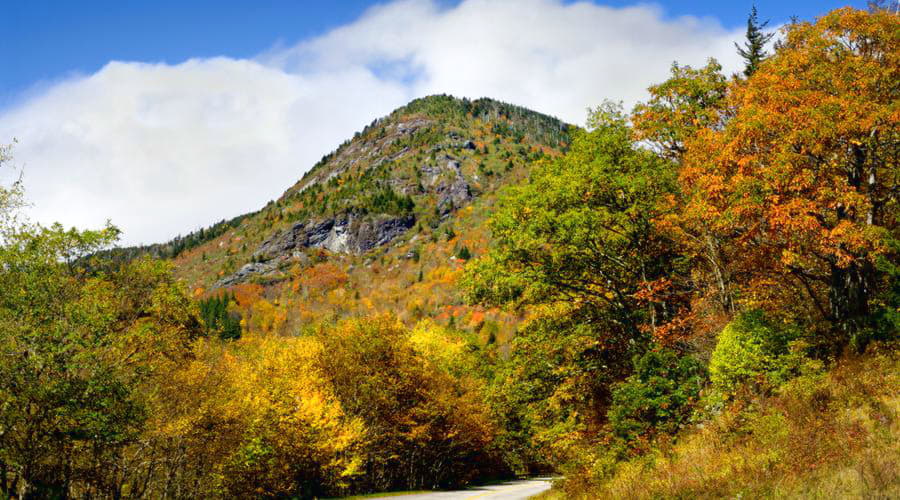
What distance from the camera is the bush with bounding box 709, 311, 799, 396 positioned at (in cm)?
1612

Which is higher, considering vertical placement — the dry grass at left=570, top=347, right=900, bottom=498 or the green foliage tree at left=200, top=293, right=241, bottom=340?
the green foliage tree at left=200, top=293, right=241, bottom=340

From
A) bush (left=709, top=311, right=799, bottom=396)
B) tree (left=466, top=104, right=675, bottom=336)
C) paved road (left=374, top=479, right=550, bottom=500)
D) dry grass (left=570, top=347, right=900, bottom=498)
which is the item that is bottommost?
paved road (left=374, top=479, right=550, bottom=500)

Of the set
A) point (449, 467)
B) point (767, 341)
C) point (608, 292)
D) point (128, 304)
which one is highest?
point (128, 304)

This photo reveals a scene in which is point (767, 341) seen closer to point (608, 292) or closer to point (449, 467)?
point (608, 292)

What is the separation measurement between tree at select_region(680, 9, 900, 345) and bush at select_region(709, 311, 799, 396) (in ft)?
6.78

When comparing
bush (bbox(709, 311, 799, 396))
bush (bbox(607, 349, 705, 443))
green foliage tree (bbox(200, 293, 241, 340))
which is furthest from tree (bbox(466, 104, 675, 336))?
green foliage tree (bbox(200, 293, 241, 340))

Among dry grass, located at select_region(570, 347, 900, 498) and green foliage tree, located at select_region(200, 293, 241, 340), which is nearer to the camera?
dry grass, located at select_region(570, 347, 900, 498)

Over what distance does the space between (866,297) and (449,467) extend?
35.5 m

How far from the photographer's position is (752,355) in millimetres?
16328

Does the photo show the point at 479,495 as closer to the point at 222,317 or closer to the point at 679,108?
the point at 679,108

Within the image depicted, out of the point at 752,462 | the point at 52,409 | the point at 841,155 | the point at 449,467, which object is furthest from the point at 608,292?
the point at 449,467

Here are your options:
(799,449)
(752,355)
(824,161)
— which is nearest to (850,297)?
(752,355)

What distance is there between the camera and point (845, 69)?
637 inches

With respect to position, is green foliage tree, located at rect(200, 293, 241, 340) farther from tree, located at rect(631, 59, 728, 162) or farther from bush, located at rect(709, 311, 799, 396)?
bush, located at rect(709, 311, 799, 396)
